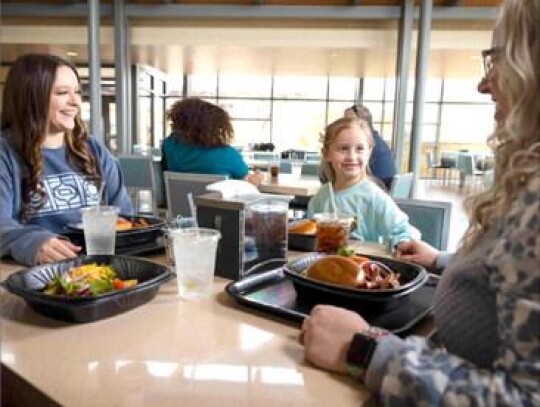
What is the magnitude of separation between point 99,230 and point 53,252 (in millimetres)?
130

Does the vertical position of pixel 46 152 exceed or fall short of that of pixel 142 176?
it exceeds it

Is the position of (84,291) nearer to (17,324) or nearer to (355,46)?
(17,324)

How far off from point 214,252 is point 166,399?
484 mm

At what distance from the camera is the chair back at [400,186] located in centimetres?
345

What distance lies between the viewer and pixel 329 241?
58.2 inches

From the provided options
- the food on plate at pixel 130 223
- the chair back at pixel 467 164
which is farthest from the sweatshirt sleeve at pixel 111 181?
the chair back at pixel 467 164

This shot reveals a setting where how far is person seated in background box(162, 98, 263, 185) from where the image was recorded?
3.80 meters

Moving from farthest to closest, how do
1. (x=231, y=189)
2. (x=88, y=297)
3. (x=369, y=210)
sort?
(x=369, y=210), (x=231, y=189), (x=88, y=297)

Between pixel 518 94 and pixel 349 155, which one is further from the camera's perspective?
pixel 349 155

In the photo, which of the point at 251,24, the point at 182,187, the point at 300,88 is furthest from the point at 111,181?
the point at 300,88

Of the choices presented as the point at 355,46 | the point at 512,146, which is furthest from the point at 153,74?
the point at 512,146

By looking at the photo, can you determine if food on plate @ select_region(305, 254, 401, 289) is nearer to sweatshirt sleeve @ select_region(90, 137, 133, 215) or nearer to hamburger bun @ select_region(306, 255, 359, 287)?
hamburger bun @ select_region(306, 255, 359, 287)

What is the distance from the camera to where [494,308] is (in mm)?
683

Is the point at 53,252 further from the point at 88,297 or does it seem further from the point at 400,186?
the point at 400,186
